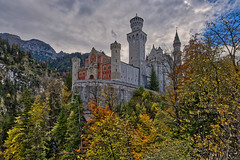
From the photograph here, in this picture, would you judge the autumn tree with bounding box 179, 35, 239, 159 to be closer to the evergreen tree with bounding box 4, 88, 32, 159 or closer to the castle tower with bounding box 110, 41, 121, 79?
the evergreen tree with bounding box 4, 88, 32, 159

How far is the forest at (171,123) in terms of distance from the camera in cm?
753

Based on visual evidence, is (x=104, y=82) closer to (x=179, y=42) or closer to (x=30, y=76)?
(x=179, y=42)

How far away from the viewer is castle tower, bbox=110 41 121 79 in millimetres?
41500

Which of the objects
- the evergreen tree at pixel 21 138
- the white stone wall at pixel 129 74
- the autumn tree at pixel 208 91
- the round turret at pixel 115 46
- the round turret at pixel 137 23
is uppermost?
the round turret at pixel 137 23

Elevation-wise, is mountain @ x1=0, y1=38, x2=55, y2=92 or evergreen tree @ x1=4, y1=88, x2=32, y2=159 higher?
mountain @ x1=0, y1=38, x2=55, y2=92

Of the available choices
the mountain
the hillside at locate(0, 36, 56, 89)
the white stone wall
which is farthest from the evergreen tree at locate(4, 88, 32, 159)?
the hillside at locate(0, 36, 56, 89)

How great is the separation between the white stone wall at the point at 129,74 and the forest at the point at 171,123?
331 inches

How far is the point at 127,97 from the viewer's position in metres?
35.9

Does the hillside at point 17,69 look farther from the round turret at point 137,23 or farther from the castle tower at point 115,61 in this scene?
the round turret at point 137,23

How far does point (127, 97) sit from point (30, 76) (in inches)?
2985

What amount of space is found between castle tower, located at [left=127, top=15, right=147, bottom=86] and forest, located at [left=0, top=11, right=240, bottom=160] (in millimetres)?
15463

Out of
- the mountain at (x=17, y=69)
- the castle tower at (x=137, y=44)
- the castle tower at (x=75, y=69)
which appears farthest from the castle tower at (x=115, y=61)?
the mountain at (x=17, y=69)

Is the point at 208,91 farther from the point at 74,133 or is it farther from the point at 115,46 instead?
the point at 115,46

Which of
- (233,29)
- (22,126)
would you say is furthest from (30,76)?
(233,29)
